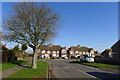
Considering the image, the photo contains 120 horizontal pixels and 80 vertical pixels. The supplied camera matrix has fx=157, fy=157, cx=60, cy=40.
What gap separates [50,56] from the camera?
290 ft

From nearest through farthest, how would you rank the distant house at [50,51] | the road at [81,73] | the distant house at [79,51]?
the road at [81,73] < the distant house at [50,51] < the distant house at [79,51]

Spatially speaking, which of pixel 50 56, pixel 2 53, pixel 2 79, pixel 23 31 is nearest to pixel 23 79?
pixel 2 79

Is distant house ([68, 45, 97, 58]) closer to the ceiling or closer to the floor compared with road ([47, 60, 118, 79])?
closer to the ceiling

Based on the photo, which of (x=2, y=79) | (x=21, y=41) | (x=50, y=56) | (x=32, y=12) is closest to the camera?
(x=2, y=79)

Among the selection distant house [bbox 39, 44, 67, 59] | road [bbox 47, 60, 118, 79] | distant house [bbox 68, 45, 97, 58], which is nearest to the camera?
road [bbox 47, 60, 118, 79]

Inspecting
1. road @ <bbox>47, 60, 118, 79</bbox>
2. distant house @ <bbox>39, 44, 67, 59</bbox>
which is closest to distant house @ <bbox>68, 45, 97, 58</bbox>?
distant house @ <bbox>39, 44, 67, 59</bbox>

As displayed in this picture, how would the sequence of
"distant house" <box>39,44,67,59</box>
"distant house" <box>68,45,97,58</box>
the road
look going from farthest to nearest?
"distant house" <box>68,45,97,58</box>
"distant house" <box>39,44,67,59</box>
the road

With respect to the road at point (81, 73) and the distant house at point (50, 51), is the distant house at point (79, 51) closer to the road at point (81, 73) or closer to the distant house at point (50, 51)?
the distant house at point (50, 51)

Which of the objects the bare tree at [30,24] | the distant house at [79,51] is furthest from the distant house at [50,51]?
the bare tree at [30,24]

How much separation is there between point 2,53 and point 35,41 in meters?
10.9

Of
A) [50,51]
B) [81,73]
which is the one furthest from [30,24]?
[50,51]

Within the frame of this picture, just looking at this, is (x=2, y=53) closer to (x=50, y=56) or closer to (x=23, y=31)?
(x=23, y=31)

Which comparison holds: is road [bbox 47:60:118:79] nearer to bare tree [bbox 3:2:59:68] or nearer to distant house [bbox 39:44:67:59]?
bare tree [bbox 3:2:59:68]

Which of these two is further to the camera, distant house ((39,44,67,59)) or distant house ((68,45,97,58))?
distant house ((68,45,97,58))
